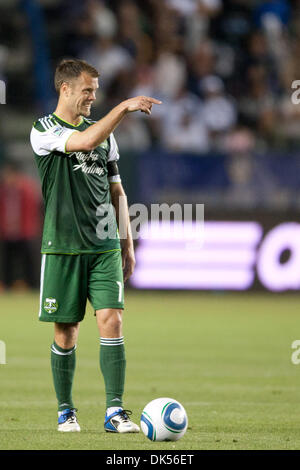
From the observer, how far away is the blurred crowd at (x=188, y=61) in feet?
61.6

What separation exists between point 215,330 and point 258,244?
460 centimetres

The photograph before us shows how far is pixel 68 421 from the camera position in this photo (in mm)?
6730

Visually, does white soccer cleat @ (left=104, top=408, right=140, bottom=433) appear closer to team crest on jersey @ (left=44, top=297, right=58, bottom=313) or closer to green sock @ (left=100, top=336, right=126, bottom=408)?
green sock @ (left=100, top=336, right=126, bottom=408)

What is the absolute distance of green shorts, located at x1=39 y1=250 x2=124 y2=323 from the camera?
266 inches

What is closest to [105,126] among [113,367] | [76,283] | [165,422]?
[76,283]

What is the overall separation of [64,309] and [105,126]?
1.19 metres

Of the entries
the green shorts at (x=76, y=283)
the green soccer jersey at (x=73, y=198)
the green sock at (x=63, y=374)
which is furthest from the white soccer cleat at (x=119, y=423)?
the green soccer jersey at (x=73, y=198)

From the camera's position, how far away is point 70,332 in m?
6.87

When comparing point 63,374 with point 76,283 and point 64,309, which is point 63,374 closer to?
point 64,309

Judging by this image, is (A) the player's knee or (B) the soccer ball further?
(A) the player's knee

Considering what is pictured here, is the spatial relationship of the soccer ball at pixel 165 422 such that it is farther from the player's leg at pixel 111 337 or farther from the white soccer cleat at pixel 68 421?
the white soccer cleat at pixel 68 421

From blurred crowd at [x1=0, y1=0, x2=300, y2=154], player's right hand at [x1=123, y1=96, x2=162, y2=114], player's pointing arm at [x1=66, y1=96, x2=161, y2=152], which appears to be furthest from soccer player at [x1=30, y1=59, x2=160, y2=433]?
blurred crowd at [x1=0, y1=0, x2=300, y2=154]

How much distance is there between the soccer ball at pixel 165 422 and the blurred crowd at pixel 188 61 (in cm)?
1175

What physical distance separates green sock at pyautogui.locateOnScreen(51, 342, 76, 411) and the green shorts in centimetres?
24
